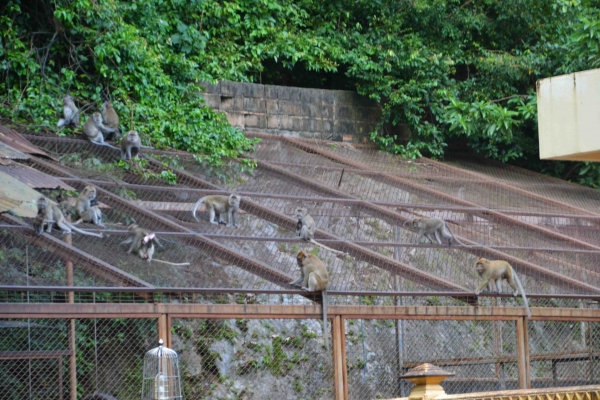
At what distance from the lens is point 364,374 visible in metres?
12.6

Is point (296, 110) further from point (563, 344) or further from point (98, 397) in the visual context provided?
point (98, 397)

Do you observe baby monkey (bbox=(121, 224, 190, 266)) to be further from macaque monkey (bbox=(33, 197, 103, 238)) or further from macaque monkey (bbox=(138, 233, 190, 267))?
macaque monkey (bbox=(33, 197, 103, 238))


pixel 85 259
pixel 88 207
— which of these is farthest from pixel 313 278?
pixel 88 207

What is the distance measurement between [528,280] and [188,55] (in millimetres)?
6797

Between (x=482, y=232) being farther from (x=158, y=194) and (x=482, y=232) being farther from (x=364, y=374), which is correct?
(x=158, y=194)

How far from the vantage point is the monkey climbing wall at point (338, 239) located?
31.2 ft

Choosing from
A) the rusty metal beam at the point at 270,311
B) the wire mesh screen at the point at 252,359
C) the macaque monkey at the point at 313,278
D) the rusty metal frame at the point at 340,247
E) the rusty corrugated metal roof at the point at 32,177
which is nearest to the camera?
the rusty metal beam at the point at 270,311

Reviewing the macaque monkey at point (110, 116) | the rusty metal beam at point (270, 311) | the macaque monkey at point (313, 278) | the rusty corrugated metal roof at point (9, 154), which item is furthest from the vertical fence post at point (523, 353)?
the macaque monkey at point (110, 116)

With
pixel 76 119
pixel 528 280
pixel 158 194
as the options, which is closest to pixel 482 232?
pixel 528 280

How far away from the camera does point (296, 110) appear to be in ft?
51.3

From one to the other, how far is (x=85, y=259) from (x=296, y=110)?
7.31 m

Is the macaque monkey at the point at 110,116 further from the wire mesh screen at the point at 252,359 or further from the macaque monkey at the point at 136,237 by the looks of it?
the macaque monkey at the point at 136,237

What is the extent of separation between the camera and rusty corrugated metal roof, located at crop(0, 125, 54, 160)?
10.8 meters

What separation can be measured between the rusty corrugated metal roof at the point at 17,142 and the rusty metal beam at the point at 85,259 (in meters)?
1.97
